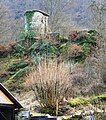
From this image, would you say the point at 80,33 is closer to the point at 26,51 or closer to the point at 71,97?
the point at 26,51

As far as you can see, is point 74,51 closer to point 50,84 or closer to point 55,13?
point 50,84

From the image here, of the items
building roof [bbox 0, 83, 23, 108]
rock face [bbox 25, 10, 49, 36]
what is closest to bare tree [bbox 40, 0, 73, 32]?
rock face [bbox 25, 10, 49, 36]

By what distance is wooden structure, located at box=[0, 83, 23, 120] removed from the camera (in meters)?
8.00

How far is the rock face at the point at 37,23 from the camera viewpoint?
22.9 metres

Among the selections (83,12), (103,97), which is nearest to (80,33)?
(103,97)

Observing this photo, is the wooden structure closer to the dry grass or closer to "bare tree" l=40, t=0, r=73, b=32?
the dry grass

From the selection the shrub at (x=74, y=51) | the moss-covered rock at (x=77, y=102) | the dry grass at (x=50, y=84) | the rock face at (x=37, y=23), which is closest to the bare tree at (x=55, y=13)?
the rock face at (x=37, y=23)

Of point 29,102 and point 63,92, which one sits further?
point 29,102

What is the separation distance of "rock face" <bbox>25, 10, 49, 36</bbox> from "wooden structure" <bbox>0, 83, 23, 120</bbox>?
14.3 meters

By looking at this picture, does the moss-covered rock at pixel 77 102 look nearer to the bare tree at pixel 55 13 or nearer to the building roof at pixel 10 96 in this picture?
the building roof at pixel 10 96

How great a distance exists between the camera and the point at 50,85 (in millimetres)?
13367

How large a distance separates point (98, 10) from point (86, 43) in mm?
2312

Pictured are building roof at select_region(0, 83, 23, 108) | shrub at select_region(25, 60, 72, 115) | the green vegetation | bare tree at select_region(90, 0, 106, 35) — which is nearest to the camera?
building roof at select_region(0, 83, 23, 108)

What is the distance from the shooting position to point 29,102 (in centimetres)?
1493
